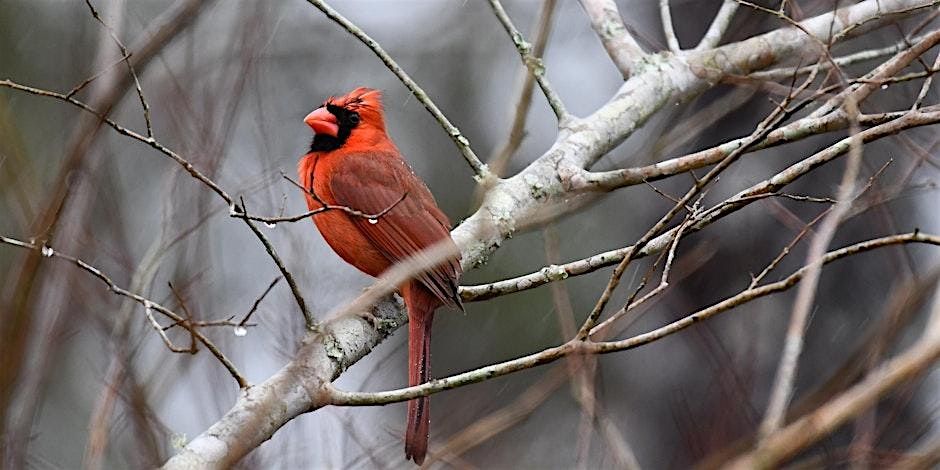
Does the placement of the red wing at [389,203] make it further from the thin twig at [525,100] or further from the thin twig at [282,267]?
the thin twig at [525,100]

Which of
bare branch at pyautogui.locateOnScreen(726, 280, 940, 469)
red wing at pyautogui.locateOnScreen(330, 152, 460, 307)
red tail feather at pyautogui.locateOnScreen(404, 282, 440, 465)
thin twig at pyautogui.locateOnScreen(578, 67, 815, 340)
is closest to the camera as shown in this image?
bare branch at pyautogui.locateOnScreen(726, 280, 940, 469)

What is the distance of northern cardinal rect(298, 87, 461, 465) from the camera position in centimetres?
414

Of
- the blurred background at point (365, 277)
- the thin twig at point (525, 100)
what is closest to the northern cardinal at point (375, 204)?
the blurred background at point (365, 277)

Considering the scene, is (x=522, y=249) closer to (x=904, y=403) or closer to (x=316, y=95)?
(x=316, y=95)

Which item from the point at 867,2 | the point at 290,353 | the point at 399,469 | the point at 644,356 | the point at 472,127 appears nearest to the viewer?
the point at 399,469

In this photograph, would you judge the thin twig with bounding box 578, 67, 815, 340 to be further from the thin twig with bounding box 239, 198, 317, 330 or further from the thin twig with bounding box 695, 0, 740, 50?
the thin twig with bounding box 695, 0, 740, 50

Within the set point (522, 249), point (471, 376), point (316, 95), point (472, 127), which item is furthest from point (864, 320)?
point (471, 376)

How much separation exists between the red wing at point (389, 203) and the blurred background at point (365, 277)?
0.90 ft

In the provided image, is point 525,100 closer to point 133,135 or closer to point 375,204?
point 133,135

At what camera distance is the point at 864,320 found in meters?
8.68

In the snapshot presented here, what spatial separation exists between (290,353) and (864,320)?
5.83 metres

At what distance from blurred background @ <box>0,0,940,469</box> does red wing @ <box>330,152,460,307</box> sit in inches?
10.8

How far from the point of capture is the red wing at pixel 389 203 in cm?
460

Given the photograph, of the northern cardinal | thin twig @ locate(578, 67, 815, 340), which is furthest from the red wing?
thin twig @ locate(578, 67, 815, 340)
